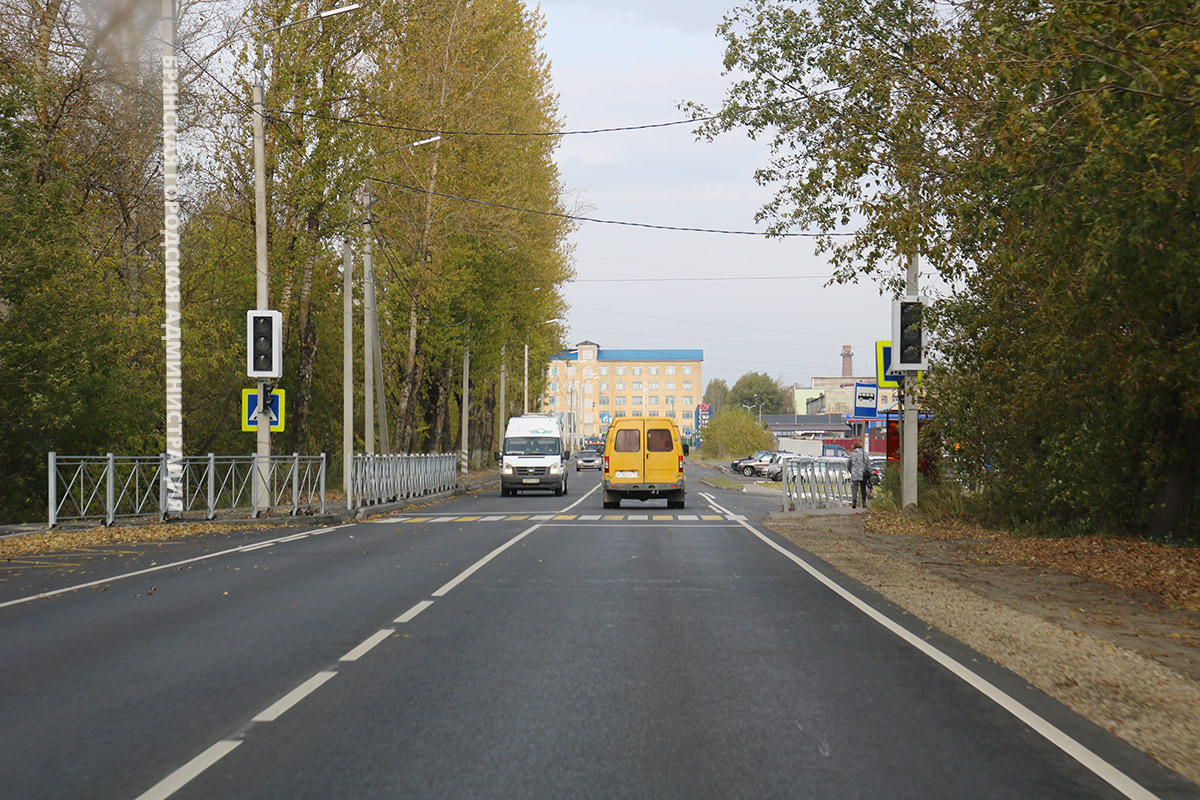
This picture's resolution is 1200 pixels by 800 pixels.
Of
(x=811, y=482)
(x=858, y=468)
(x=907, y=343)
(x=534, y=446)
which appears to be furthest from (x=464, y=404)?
(x=907, y=343)

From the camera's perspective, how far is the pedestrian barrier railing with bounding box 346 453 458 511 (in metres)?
27.7

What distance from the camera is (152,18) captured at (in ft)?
77.2

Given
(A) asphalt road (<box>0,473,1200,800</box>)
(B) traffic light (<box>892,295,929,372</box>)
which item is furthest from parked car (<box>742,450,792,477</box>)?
(A) asphalt road (<box>0,473,1200,800</box>)

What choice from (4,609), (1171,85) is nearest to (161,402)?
(4,609)

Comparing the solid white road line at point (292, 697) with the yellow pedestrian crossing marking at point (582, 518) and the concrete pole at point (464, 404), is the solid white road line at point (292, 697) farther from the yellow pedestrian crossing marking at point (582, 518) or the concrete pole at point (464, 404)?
the concrete pole at point (464, 404)

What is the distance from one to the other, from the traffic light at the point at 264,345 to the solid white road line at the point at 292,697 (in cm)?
1683

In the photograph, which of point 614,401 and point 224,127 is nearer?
point 224,127


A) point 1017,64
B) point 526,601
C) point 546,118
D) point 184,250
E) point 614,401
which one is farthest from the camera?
point 614,401

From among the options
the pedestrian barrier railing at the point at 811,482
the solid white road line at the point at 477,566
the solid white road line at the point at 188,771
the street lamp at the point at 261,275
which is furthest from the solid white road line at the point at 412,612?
the pedestrian barrier railing at the point at 811,482

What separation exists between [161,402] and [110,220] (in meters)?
5.76

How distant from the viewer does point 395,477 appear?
104 ft

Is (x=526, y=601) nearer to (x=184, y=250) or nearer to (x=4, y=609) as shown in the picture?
(x=4, y=609)

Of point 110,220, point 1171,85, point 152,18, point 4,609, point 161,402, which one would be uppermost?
point 152,18

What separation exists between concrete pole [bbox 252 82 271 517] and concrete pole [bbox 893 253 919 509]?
1247 cm
